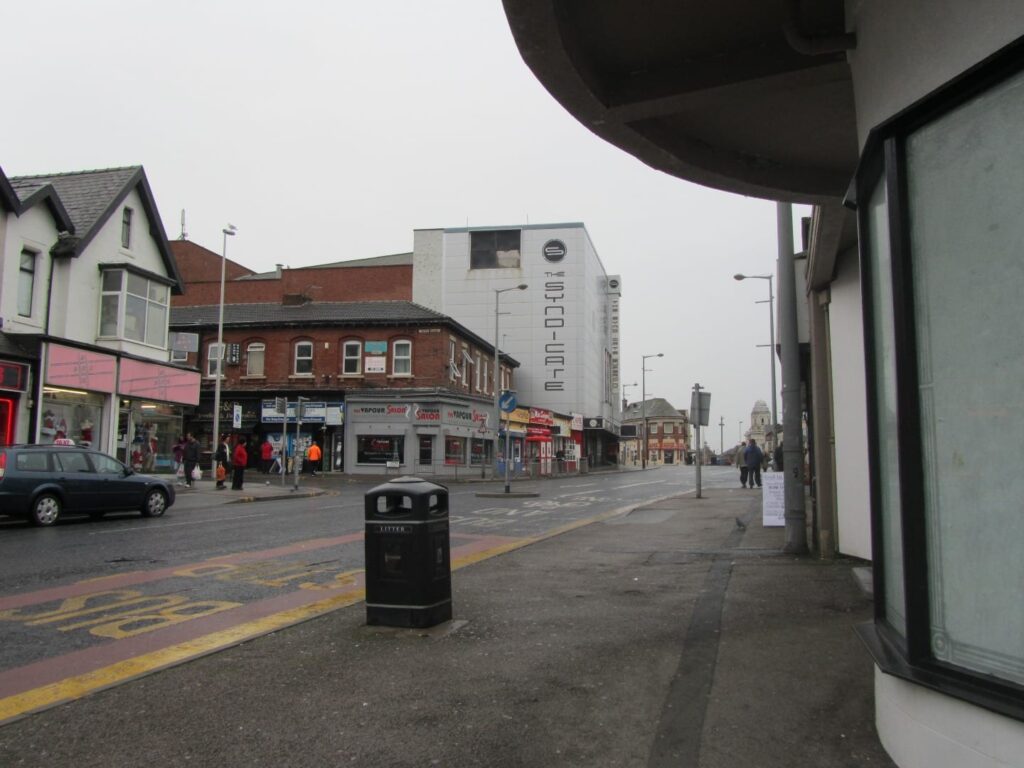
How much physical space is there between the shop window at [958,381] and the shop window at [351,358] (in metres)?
39.2

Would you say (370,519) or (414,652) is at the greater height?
(370,519)

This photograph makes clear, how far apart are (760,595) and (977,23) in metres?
5.56

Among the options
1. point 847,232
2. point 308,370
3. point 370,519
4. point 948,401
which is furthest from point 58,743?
point 308,370

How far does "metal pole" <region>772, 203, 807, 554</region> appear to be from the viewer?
10.1 m

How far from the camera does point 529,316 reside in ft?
197

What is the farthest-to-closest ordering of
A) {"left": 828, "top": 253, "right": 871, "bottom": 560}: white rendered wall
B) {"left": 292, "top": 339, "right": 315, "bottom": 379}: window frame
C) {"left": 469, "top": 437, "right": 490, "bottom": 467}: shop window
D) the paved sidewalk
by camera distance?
{"left": 469, "top": 437, "right": 490, "bottom": 467}: shop window → {"left": 292, "top": 339, "right": 315, "bottom": 379}: window frame → {"left": 828, "top": 253, "right": 871, "bottom": 560}: white rendered wall → the paved sidewalk

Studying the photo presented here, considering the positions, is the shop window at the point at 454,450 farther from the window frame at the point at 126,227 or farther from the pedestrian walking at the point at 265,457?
the window frame at the point at 126,227

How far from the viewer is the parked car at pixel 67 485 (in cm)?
1416

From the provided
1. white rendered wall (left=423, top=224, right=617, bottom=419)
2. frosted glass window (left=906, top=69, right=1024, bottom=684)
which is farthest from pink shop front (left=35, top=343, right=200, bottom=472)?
white rendered wall (left=423, top=224, right=617, bottom=419)

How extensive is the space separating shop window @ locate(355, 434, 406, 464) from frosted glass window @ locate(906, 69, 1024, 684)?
123 ft

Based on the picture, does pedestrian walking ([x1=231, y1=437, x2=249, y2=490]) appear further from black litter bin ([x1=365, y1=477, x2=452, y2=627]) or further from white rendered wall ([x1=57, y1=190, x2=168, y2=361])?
black litter bin ([x1=365, y1=477, x2=452, y2=627])

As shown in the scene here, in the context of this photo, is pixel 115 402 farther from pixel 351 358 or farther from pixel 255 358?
pixel 255 358

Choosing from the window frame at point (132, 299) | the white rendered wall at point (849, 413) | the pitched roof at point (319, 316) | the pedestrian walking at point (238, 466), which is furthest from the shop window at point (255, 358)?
the white rendered wall at point (849, 413)

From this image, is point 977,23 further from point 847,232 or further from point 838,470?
point 838,470
